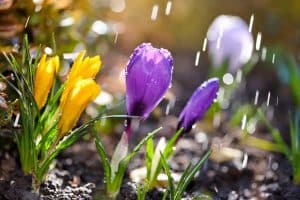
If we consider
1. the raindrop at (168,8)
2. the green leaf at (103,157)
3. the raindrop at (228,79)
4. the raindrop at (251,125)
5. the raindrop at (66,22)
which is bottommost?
the raindrop at (251,125)

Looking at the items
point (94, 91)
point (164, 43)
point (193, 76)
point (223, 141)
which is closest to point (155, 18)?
point (164, 43)

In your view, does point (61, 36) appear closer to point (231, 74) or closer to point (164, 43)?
point (231, 74)

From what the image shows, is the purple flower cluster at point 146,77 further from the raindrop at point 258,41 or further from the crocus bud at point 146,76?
the raindrop at point 258,41

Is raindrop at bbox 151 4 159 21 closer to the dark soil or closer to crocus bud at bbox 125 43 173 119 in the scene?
the dark soil

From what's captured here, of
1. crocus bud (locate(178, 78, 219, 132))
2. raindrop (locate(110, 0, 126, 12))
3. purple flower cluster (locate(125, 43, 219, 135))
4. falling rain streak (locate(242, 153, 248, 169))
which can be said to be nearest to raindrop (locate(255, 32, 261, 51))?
raindrop (locate(110, 0, 126, 12))

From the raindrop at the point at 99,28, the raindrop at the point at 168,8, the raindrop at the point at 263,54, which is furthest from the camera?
the raindrop at the point at 168,8

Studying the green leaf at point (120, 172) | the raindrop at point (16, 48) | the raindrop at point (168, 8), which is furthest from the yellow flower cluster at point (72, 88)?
the raindrop at point (168, 8)
